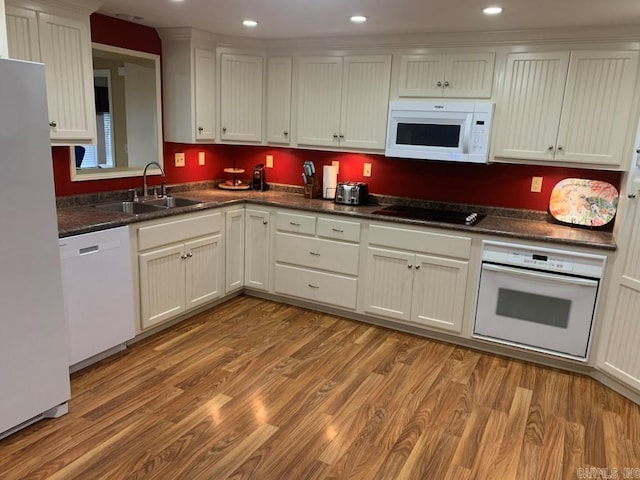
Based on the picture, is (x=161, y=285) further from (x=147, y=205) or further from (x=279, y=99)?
(x=279, y=99)

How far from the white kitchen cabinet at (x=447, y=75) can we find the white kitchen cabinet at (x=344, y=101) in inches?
6.7

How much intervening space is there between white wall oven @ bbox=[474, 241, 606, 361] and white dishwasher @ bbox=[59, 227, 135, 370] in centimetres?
237

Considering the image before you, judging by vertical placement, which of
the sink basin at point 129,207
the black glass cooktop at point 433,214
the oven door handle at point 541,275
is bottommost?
the oven door handle at point 541,275

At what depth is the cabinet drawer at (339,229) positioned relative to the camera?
3740 millimetres

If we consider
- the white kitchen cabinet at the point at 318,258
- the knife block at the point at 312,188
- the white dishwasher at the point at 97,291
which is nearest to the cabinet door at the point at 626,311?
the white kitchen cabinet at the point at 318,258

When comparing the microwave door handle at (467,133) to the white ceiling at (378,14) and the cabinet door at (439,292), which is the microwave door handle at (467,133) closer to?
the white ceiling at (378,14)

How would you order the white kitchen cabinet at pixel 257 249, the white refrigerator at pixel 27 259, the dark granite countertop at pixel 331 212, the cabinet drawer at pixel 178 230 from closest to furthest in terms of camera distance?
1. the white refrigerator at pixel 27 259
2. the dark granite countertop at pixel 331 212
3. the cabinet drawer at pixel 178 230
4. the white kitchen cabinet at pixel 257 249

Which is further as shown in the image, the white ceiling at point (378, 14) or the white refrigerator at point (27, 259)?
the white ceiling at point (378, 14)

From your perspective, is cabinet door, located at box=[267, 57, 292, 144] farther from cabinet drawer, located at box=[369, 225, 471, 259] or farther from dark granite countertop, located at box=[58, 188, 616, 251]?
cabinet drawer, located at box=[369, 225, 471, 259]

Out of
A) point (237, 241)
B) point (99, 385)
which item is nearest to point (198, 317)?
point (237, 241)

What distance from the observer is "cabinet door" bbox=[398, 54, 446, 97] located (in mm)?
3543

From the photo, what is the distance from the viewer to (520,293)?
10.6ft

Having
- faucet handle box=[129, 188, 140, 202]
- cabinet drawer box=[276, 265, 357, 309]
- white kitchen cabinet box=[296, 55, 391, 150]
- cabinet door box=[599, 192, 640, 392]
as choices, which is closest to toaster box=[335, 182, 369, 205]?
white kitchen cabinet box=[296, 55, 391, 150]

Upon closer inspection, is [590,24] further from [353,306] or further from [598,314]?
[353,306]
